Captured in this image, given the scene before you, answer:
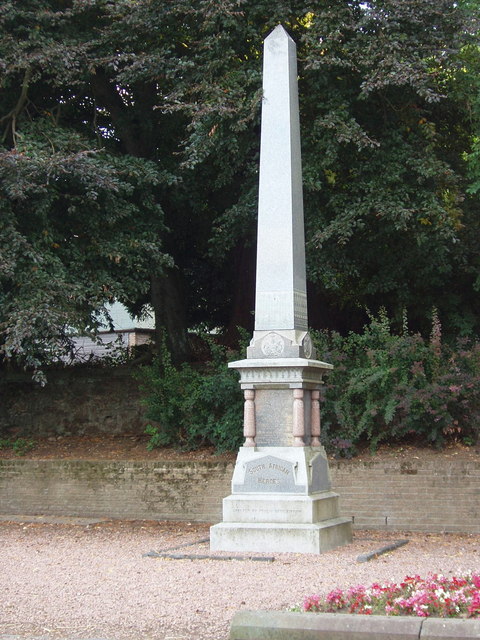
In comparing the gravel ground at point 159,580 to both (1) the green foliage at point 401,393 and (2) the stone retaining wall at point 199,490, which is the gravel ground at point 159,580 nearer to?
(2) the stone retaining wall at point 199,490

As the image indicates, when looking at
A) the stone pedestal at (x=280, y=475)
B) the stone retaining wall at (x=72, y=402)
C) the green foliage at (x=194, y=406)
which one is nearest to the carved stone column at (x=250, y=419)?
the stone pedestal at (x=280, y=475)

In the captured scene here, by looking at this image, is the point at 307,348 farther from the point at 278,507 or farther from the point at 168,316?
the point at 168,316

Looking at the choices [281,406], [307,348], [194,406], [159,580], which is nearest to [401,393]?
[194,406]

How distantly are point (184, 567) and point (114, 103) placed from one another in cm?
1070

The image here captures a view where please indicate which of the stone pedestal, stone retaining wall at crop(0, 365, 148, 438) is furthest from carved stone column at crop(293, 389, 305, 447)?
stone retaining wall at crop(0, 365, 148, 438)

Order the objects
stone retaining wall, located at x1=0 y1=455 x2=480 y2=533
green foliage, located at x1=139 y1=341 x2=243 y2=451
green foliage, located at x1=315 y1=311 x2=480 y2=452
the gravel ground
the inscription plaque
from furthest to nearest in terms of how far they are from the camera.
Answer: green foliage, located at x1=139 y1=341 x2=243 y2=451 < green foliage, located at x1=315 y1=311 x2=480 y2=452 < stone retaining wall, located at x1=0 y1=455 x2=480 y2=533 < the inscription plaque < the gravel ground

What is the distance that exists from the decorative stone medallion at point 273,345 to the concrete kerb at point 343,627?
5172mm

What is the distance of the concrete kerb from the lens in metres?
5.23

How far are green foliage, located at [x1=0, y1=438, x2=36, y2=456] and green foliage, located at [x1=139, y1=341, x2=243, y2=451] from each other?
2354 millimetres

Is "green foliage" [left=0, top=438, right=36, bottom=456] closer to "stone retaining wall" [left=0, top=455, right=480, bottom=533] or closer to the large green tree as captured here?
"stone retaining wall" [left=0, top=455, right=480, bottom=533]

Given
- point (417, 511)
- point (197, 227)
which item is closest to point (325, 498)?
point (417, 511)

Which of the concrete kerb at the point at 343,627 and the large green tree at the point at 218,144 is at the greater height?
the large green tree at the point at 218,144

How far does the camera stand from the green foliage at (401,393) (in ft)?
46.1

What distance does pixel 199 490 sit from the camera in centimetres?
1448
